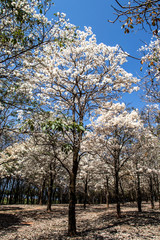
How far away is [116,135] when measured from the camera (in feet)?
48.1

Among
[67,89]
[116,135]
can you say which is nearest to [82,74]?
[67,89]

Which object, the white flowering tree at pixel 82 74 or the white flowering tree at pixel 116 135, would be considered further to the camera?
the white flowering tree at pixel 116 135

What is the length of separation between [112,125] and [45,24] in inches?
394

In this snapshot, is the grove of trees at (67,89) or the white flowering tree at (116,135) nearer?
the grove of trees at (67,89)

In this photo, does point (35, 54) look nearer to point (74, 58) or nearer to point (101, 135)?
point (74, 58)

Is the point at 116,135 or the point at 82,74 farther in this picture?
the point at 116,135

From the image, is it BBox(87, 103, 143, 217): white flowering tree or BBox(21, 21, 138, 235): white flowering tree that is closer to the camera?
BBox(21, 21, 138, 235): white flowering tree

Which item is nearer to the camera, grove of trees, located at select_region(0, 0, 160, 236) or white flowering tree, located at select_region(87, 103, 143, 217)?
grove of trees, located at select_region(0, 0, 160, 236)

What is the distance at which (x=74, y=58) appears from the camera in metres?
10.6

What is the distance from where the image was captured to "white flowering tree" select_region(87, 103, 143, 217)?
14087 mm

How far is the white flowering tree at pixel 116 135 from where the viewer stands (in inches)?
555

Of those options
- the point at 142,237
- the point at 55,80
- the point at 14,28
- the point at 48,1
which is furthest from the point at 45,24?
the point at 142,237

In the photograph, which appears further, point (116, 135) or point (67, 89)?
point (116, 135)

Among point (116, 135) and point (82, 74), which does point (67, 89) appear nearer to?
point (82, 74)
